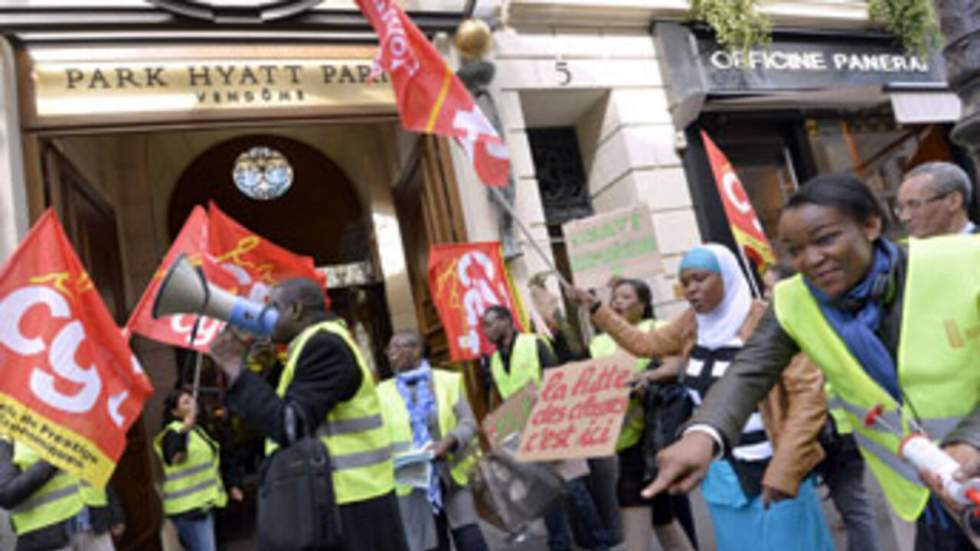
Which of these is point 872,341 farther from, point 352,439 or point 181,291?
point 181,291

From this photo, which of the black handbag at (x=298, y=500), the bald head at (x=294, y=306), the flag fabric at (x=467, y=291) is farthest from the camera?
the flag fabric at (x=467, y=291)

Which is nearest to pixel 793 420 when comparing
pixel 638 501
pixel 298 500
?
pixel 638 501

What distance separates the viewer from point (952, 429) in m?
1.64

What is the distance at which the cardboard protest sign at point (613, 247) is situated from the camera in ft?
15.8

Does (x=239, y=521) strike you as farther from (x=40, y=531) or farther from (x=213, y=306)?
(x=213, y=306)

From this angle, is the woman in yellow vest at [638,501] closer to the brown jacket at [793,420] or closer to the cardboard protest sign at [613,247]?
the cardboard protest sign at [613,247]

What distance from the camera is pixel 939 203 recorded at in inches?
127

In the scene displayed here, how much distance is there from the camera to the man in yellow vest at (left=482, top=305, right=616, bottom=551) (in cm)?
513

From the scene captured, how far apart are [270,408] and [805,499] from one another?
2063 mm

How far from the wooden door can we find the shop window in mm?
8834

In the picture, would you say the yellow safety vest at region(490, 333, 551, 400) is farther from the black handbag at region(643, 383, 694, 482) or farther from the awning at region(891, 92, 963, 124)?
the awning at region(891, 92, 963, 124)

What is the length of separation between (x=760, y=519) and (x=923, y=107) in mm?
9089

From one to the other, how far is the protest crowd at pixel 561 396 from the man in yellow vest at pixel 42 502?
1 cm

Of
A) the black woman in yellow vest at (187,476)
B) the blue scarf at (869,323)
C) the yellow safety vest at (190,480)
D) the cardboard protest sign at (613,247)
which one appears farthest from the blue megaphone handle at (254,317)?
the yellow safety vest at (190,480)
